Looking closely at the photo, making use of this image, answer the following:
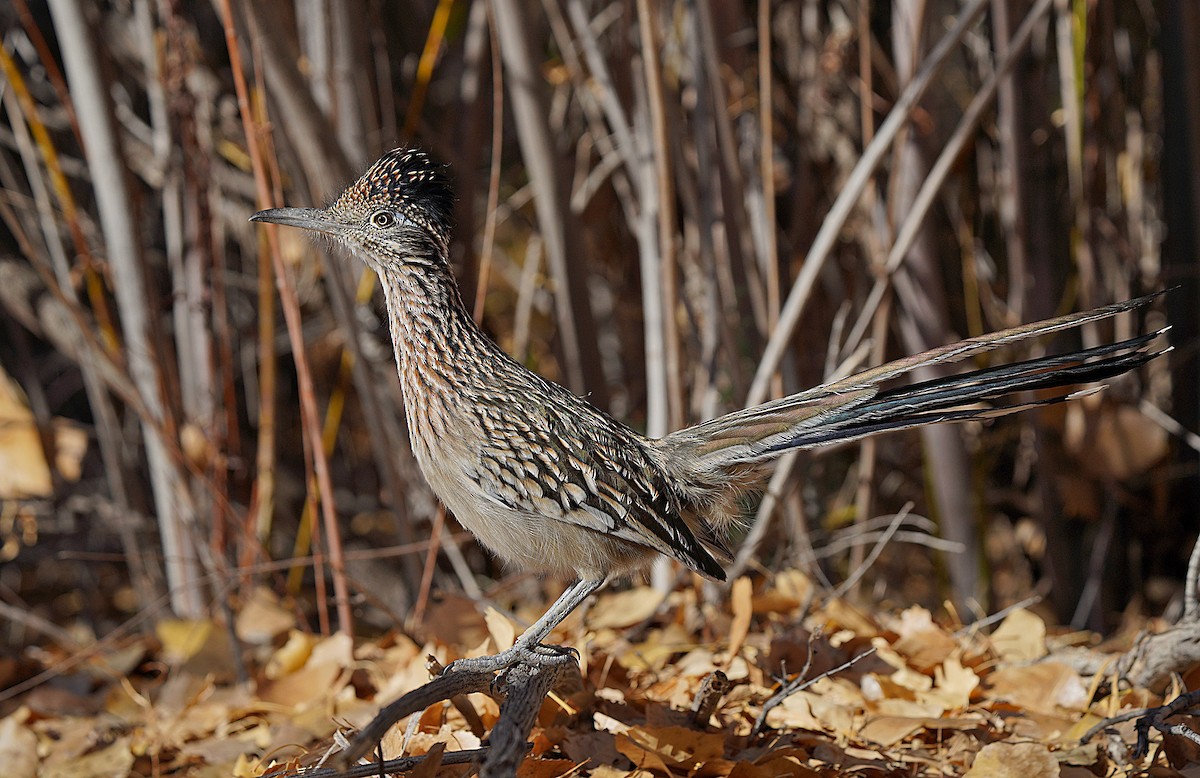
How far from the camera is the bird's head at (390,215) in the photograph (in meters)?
2.62

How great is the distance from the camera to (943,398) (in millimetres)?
2156

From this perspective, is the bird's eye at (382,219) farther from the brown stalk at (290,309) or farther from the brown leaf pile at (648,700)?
the brown leaf pile at (648,700)

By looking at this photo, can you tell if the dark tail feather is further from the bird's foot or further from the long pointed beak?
the long pointed beak

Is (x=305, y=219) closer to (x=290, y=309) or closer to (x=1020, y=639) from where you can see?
(x=290, y=309)

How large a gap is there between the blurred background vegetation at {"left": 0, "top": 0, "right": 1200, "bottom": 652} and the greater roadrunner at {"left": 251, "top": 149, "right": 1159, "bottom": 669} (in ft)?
1.33

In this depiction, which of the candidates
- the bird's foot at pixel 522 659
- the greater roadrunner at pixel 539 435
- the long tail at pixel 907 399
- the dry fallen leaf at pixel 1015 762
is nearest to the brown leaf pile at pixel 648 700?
the dry fallen leaf at pixel 1015 762

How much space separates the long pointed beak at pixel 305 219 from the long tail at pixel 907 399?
969 millimetres

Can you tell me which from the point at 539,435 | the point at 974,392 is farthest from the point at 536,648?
the point at 974,392

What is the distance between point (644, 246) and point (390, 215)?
102 centimetres

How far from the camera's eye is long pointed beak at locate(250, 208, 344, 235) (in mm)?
2512

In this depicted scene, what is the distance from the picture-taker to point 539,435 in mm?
2545

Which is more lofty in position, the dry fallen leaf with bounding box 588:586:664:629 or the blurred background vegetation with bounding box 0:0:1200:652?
the blurred background vegetation with bounding box 0:0:1200:652

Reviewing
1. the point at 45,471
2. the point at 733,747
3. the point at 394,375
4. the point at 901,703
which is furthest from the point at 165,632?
the point at 901,703

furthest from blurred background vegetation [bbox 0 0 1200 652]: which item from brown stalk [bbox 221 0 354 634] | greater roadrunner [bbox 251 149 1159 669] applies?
greater roadrunner [bbox 251 149 1159 669]
